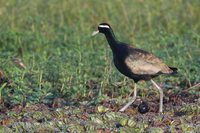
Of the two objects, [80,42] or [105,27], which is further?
[80,42]

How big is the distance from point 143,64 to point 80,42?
333cm

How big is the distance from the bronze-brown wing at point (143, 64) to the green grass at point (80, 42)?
2.35ft

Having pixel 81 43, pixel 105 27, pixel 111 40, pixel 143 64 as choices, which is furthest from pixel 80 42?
pixel 143 64

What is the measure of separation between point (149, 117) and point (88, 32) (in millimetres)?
4892

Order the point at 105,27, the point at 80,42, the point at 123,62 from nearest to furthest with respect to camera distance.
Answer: the point at 123,62
the point at 105,27
the point at 80,42

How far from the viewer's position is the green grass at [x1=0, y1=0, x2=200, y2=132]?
8.29 m

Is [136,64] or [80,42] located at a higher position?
[80,42]

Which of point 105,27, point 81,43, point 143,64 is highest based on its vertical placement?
point 105,27

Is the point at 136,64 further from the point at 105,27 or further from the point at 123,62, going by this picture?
the point at 105,27

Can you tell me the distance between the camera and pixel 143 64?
757cm

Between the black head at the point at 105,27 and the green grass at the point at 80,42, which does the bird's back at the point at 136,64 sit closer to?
the black head at the point at 105,27

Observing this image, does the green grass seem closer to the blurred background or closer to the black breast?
the blurred background

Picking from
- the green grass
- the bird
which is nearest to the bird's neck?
the bird

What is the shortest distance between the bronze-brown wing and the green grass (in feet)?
2.35
